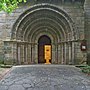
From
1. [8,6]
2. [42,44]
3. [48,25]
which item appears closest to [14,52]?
[48,25]

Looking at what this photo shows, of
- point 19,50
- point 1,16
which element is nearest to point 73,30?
point 19,50

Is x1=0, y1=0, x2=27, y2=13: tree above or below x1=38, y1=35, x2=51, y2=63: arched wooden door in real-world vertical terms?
above

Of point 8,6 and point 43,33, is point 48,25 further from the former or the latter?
point 8,6

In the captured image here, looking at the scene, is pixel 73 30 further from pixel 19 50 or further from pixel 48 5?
pixel 19 50

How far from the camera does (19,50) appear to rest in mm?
15398

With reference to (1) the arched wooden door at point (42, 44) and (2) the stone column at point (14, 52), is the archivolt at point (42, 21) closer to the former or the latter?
(2) the stone column at point (14, 52)

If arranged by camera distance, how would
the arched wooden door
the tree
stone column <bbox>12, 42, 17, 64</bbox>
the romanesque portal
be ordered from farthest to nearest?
the arched wooden door, the romanesque portal, stone column <bbox>12, 42, 17, 64</bbox>, the tree

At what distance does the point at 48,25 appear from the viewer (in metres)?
16.6

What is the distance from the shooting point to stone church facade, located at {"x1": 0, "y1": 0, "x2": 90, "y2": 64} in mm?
15078

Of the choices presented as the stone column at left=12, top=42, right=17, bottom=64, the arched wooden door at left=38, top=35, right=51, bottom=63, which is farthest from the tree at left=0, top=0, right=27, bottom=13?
the arched wooden door at left=38, top=35, right=51, bottom=63

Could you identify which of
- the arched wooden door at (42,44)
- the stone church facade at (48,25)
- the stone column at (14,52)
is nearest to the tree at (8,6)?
the stone church facade at (48,25)

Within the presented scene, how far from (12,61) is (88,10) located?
6293mm

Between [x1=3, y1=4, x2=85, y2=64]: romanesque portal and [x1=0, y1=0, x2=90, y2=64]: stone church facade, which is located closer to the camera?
[x1=0, y1=0, x2=90, y2=64]: stone church facade

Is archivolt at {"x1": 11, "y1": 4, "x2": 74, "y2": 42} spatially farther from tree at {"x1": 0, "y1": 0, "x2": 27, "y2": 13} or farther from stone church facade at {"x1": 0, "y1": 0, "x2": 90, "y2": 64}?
tree at {"x1": 0, "y1": 0, "x2": 27, "y2": 13}
